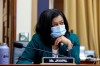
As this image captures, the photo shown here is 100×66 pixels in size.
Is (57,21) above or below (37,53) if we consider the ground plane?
above

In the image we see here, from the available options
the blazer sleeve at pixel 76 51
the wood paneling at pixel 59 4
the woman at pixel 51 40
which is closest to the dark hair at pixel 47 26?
the woman at pixel 51 40

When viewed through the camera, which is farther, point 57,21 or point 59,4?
point 59,4

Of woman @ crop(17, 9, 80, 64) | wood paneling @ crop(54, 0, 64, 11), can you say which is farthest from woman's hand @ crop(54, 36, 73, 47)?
wood paneling @ crop(54, 0, 64, 11)

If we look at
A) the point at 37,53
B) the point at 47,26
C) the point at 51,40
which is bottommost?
the point at 37,53

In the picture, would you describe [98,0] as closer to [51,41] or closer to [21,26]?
[21,26]

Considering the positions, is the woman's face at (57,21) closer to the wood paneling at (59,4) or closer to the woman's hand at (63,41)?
the woman's hand at (63,41)

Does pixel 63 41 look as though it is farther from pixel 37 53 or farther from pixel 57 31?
pixel 37 53

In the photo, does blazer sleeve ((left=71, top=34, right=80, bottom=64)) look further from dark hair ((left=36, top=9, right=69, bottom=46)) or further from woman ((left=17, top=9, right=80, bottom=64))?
dark hair ((left=36, top=9, right=69, bottom=46))

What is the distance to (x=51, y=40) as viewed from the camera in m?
2.04

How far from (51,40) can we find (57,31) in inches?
3.9

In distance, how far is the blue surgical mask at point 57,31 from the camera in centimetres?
200

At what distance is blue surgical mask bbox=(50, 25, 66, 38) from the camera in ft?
6.56

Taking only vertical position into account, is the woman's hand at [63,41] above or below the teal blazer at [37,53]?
above

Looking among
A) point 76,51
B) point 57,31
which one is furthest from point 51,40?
point 76,51
